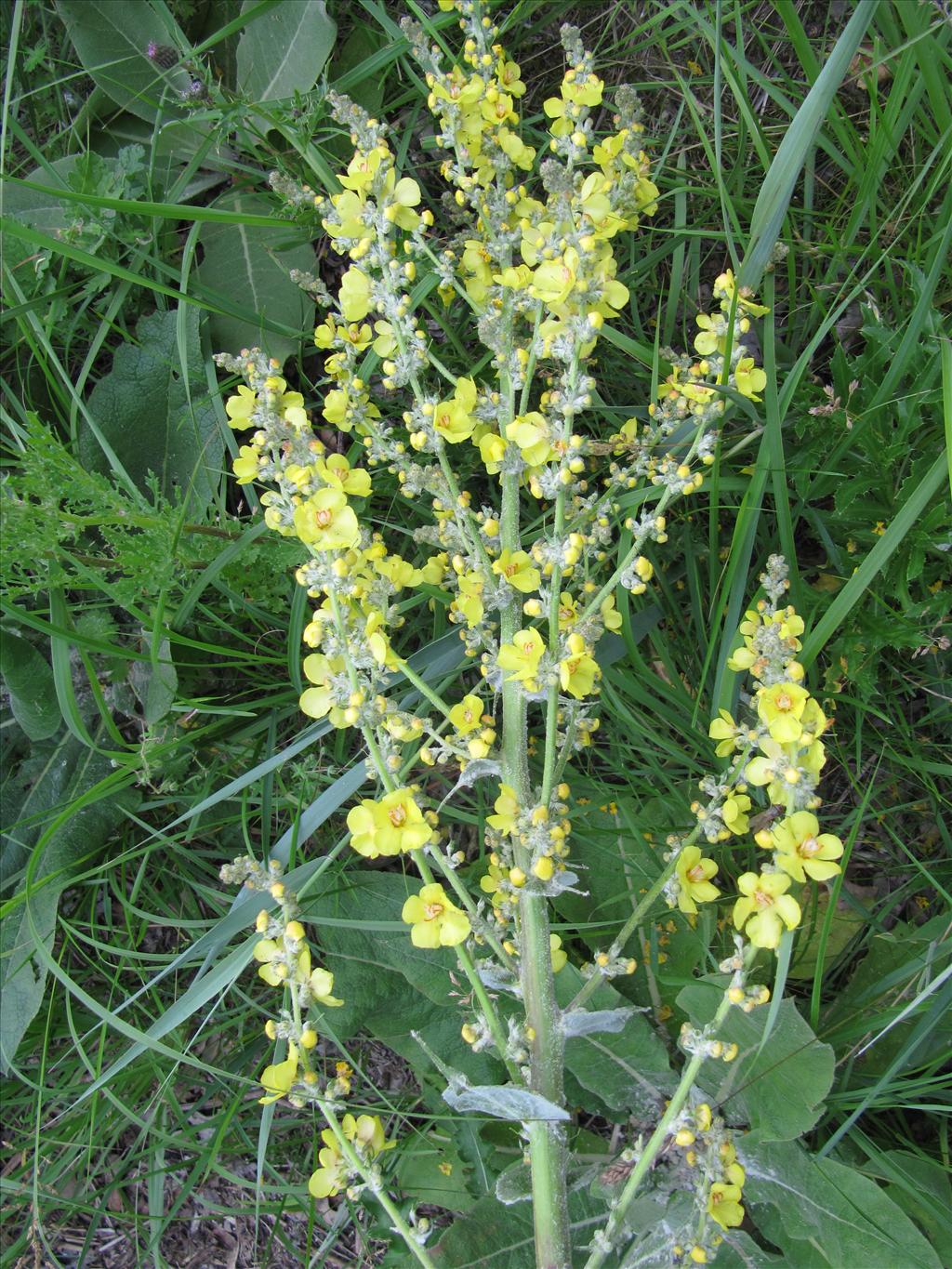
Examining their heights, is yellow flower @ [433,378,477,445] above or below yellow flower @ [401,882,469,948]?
above

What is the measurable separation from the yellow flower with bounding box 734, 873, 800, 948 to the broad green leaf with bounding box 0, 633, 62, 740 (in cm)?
A: 213

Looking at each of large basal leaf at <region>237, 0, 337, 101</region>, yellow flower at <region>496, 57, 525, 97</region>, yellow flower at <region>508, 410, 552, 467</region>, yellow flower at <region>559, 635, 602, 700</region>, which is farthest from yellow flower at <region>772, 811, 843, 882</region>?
large basal leaf at <region>237, 0, 337, 101</region>

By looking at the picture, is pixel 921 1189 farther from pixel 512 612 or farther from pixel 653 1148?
pixel 512 612

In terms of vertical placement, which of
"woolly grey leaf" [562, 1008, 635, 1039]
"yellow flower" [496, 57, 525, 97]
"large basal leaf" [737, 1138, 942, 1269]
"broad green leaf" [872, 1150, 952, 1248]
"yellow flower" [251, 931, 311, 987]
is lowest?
"broad green leaf" [872, 1150, 952, 1248]

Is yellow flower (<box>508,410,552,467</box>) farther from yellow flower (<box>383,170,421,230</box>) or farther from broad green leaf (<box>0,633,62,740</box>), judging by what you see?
broad green leaf (<box>0,633,62,740</box>)

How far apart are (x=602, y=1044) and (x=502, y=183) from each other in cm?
208

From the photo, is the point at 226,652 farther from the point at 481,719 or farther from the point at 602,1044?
the point at 602,1044

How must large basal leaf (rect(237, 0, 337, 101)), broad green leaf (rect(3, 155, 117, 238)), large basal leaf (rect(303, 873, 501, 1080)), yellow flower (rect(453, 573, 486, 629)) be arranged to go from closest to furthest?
yellow flower (rect(453, 573, 486, 629)) < large basal leaf (rect(303, 873, 501, 1080)) < large basal leaf (rect(237, 0, 337, 101)) < broad green leaf (rect(3, 155, 117, 238))

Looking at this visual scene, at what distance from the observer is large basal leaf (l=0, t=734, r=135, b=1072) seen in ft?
9.43

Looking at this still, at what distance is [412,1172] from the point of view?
105 inches

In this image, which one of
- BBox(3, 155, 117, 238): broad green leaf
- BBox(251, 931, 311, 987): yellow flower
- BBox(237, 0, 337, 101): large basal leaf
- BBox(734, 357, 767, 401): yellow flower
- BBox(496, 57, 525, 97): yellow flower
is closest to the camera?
BBox(251, 931, 311, 987): yellow flower

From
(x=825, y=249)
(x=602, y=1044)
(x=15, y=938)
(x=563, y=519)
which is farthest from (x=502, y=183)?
(x=15, y=938)

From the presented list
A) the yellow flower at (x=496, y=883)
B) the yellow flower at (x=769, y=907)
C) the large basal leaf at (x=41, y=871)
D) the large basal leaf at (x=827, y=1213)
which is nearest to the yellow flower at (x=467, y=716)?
the yellow flower at (x=496, y=883)

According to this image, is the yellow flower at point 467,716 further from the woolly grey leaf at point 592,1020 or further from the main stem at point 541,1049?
the woolly grey leaf at point 592,1020
